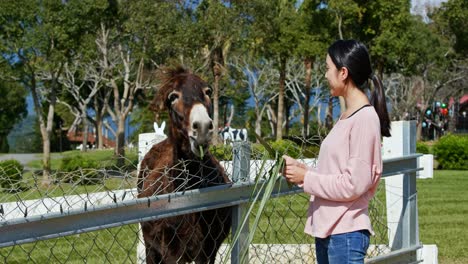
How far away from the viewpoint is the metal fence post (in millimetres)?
4291

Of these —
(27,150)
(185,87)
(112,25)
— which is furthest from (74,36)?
(27,150)

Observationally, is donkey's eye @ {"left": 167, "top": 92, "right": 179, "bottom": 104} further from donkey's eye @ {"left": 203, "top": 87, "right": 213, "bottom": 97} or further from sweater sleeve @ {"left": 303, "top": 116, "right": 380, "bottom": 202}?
sweater sleeve @ {"left": 303, "top": 116, "right": 380, "bottom": 202}

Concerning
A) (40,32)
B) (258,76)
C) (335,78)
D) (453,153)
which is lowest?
(453,153)

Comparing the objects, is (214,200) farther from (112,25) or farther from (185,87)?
(112,25)

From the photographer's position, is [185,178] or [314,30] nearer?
[185,178]

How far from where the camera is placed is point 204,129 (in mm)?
4281

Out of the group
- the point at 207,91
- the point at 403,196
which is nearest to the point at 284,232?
the point at 403,196

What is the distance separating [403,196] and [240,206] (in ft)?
6.21

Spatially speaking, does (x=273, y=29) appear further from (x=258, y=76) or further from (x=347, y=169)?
(x=347, y=169)

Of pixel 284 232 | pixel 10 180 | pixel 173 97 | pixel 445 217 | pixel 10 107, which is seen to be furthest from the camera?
pixel 10 107

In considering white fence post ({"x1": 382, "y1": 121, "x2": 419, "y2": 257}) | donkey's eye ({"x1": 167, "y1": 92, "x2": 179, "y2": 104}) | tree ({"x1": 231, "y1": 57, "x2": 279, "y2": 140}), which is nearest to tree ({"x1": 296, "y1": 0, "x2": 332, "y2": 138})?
tree ({"x1": 231, "y1": 57, "x2": 279, "y2": 140})

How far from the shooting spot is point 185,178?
4465 mm

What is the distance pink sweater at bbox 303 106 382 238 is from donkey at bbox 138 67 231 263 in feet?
2.79

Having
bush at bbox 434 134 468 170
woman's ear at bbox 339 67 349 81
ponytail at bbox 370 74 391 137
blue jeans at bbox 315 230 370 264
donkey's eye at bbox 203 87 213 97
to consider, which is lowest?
bush at bbox 434 134 468 170
